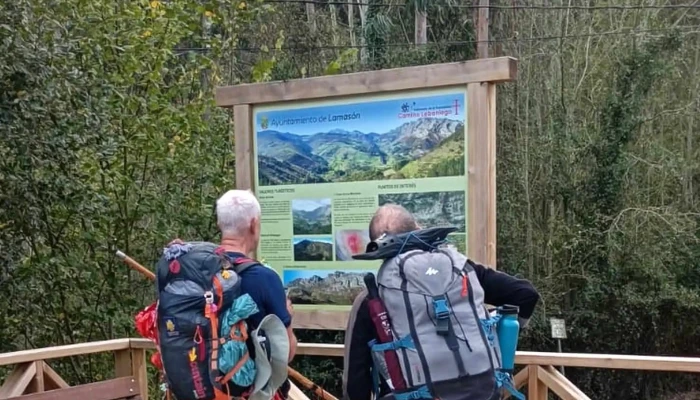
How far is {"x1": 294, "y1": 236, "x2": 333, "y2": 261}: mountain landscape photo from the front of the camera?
3.46m

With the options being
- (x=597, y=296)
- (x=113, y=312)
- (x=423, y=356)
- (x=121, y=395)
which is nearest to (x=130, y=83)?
(x=113, y=312)

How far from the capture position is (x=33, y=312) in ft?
18.1

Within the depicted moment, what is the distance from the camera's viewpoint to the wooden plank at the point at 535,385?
328cm

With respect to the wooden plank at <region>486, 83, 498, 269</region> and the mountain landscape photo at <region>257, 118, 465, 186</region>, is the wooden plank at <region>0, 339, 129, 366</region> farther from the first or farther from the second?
the wooden plank at <region>486, 83, 498, 269</region>

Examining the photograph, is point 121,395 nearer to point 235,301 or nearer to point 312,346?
point 312,346

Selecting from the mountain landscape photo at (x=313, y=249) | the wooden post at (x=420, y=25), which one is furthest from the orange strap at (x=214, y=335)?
the wooden post at (x=420, y=25)

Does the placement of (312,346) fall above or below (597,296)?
above

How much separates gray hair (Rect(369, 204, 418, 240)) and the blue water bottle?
0.41 meters

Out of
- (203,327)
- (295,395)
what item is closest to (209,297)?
(203,327)

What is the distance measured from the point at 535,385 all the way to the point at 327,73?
5.25m

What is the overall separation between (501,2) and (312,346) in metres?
11.2

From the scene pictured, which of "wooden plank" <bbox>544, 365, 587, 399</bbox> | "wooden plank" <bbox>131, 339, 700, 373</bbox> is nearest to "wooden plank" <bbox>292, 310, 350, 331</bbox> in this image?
"wooden plank" <bbox>131, 339, 700, 373</bbox>

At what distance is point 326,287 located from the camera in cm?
348

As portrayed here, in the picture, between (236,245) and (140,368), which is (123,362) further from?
(236,245)
